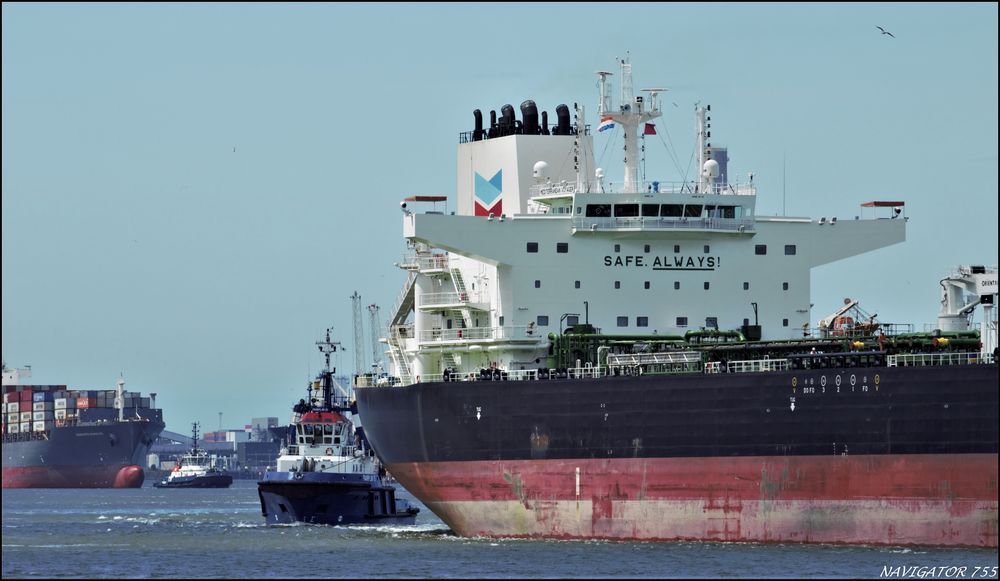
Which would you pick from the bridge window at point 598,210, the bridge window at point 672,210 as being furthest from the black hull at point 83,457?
the bridge window at point 672,210

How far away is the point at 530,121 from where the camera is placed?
50719 millimetres

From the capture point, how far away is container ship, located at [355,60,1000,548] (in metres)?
39.7

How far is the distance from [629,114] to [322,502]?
53.9 ft

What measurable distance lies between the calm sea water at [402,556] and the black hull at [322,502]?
82 cm

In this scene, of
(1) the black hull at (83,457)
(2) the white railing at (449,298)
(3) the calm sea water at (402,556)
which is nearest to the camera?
(3) the calm sea water at (402,556)

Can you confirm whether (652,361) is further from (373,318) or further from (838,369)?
(373,318)

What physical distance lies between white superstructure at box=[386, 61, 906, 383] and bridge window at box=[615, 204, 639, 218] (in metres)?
0.04

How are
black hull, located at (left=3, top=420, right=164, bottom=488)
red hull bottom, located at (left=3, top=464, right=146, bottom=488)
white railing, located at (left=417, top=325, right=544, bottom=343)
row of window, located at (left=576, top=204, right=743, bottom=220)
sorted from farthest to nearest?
red hull bottom, located at (left=3, top=464, right=146, bottom=488)
black hull, located at (left=3, top=420, right=164, bottom=488)
row of window, located at (left=576, top=204, right=743, bottom=220)
white railing, located at (left=417, top=325, right=544, bottom=343)

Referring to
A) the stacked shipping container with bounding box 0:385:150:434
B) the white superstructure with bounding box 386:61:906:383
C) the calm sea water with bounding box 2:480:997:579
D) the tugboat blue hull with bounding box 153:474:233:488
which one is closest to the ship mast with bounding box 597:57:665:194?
the white superstructure with bounding box 386:61:906:383

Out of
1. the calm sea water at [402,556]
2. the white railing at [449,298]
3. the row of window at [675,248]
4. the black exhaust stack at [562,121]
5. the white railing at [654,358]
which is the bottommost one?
the calm sea water at [402,556]

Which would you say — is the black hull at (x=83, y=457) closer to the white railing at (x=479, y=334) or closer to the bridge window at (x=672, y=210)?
the white railing at (x=479, y=334)

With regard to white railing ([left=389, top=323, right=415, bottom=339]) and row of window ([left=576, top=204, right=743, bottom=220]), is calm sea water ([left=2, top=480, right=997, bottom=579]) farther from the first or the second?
row of window ([left=576, top=204, right=743, bottom=220])

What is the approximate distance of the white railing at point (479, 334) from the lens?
47406mm

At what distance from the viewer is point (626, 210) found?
4759 centimetres
